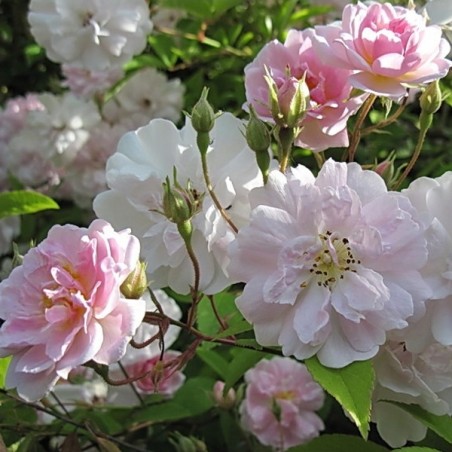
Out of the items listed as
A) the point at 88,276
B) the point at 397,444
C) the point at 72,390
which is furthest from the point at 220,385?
the point at 88,276

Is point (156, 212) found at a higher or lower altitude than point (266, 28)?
higher

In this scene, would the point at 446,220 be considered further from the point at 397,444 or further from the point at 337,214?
the point at 397,444

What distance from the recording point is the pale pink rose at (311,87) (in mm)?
797

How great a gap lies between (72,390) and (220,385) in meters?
0.22

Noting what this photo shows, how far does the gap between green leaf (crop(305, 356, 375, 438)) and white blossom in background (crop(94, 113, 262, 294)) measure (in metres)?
0.14


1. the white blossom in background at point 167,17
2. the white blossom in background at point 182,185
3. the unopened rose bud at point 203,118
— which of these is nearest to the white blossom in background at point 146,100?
the white blossom in background at point 167,17

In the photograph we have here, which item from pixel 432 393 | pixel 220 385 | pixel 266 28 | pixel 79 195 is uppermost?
pixel 432 393

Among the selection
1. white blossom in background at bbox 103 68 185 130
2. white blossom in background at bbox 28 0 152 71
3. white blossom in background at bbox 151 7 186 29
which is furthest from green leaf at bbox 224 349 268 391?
white blossom in background at bbox 151 7 186 29

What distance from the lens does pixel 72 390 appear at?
128cm

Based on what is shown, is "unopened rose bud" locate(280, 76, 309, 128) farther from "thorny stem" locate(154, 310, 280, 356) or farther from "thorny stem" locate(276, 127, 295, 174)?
"thorny stem" locate(154, 310, 280, 356)

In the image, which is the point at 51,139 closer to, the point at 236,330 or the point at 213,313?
the point at 213,313

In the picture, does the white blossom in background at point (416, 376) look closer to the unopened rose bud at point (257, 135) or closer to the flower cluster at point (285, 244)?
the flower cluster at point (285, 244)

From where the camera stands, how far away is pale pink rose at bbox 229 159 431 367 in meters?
0.69

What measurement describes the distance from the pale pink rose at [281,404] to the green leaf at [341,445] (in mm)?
337
